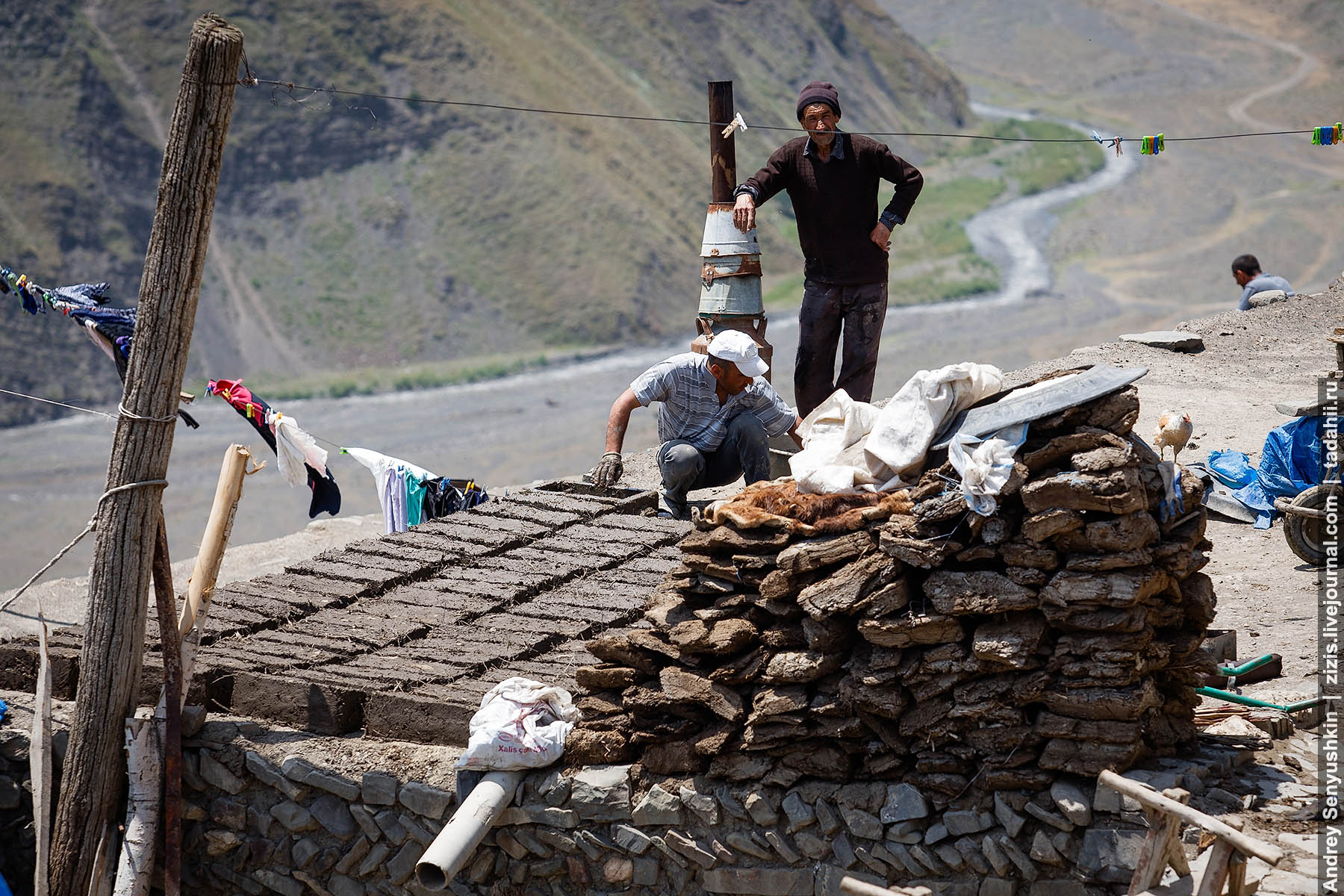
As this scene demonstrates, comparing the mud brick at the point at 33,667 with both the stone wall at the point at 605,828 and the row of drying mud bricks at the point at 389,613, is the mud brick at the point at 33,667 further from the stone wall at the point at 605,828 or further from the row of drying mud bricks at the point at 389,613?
the stone wall at the point at 605,828

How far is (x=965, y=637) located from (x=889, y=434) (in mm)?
790

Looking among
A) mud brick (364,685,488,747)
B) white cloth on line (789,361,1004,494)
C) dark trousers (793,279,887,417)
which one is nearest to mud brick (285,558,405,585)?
mud brick (364,685,488,747)

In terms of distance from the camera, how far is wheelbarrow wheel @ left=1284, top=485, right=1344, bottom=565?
22.3 ft

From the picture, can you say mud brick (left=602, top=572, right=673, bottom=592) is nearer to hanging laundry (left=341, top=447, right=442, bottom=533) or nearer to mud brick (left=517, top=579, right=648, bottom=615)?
mud brick (left=517, top=579, right=648, bottom=615)

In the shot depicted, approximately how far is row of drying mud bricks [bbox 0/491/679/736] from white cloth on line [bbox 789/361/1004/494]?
1515mm

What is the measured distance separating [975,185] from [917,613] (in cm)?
3199

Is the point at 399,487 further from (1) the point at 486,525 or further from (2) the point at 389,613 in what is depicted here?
(2) the point at 389,613

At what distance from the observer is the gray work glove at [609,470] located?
24.2 feet

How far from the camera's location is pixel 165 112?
2730 centimetres

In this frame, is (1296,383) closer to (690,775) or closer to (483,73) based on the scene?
(690,775)

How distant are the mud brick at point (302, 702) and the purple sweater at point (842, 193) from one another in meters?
3.70

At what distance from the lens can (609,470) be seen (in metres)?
7.43

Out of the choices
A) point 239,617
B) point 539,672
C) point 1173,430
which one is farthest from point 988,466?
point 239,617

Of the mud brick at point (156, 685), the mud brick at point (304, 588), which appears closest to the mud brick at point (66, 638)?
the mud brick at point (156, 685)
